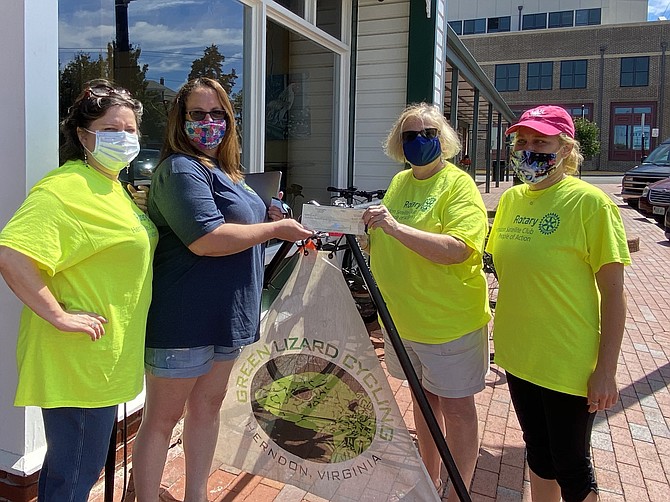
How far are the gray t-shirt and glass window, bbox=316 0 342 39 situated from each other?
151 inches

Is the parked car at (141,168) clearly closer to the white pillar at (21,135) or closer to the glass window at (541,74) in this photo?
the white pillar at (21,135)

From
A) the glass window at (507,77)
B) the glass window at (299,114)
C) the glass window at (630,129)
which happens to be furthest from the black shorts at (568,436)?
the glass window at (507,77)

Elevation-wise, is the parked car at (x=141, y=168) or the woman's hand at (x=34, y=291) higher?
the parked car at (x=141, y=168)

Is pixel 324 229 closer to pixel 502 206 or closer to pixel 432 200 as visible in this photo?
pixel 432 200

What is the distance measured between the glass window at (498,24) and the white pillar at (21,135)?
51789mm

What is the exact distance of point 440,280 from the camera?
214 cm

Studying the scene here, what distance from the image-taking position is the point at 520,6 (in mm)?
47875

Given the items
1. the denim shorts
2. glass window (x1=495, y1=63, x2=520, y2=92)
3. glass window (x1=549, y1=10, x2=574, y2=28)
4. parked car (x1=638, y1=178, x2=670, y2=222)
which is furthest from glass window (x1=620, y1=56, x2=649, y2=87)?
the denim shorts

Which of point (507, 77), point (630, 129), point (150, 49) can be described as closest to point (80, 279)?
point (150, 49)

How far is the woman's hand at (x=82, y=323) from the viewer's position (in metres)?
1.50

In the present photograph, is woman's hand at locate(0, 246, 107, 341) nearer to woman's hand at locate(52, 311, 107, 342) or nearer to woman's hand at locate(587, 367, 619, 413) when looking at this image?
woman's hand at locate(52, 311, 107, 342)

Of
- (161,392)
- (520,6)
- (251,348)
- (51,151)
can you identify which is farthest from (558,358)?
(520,6)

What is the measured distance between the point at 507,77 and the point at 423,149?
47.3 metres

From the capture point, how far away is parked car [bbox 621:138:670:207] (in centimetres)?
1551
